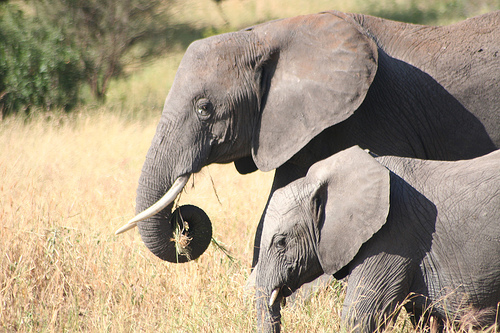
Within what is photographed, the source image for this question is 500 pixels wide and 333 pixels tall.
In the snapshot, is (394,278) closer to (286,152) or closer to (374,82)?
(286,152)

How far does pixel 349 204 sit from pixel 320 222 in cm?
18

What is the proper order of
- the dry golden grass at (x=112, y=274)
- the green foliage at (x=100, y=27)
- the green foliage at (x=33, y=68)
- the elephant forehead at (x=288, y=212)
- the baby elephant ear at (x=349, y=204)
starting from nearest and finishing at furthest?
the baby elephant ear at (x=349, y=204), the elephant forehead at (x=288, y=212), the dry golden grass at (x=112, y=274), the green foliage at (x=33, y=68), the green foliage at (x=100, y=27)

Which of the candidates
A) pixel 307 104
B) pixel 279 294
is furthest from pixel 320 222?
pixel 307 104

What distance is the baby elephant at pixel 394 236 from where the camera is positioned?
3252mm

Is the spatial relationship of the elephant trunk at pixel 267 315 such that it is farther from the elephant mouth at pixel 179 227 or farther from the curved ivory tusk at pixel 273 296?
the elephant mouth at pixel 179 227

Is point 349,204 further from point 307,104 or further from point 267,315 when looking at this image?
point 307,104

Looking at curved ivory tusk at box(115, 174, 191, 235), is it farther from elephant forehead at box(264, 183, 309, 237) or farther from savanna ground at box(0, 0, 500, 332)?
elephant forehead at box(264, 183, 309, 237)

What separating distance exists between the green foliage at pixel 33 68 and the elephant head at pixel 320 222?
8503 millimetres

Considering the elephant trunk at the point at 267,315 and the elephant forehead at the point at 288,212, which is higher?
the elephant forehead at the point at 288,212

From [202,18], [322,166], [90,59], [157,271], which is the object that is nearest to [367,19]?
[322,166]

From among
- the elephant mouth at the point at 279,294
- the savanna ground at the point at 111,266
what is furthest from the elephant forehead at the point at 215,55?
the elephant mouth at the point at 279,294

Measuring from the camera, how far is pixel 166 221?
415cm

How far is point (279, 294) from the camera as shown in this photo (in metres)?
3.54

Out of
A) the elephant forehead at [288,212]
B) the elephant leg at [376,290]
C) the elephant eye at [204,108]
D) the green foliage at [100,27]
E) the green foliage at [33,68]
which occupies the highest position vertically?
the elephant eye at [204,108]
